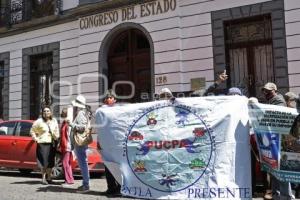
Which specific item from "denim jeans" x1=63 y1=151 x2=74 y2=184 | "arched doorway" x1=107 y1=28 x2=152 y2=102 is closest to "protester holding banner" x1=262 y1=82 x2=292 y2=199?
"denim jeans" x1=63 y1=151 x2=74 y2=184

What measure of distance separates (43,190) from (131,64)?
349 inches

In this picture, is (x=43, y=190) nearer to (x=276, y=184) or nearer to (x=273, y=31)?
(x=276, y=184)

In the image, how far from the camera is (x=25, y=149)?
1325 centimetres

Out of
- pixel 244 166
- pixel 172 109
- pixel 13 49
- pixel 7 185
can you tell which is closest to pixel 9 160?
pixel 7 185

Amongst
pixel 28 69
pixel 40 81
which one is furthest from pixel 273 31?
pixel 28 69

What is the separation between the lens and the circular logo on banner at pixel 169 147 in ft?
26.5

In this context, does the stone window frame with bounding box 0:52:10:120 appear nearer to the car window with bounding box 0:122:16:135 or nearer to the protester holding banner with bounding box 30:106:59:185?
the car window with bounding box 0:122:16:135

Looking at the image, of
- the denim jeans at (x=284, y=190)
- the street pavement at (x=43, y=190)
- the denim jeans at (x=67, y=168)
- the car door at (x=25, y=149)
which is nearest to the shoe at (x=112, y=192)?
the street pavement at (x=43, y=190)

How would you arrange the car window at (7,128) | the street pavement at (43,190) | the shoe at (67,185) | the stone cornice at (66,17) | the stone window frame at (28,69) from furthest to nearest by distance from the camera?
the stone window frame at (28,69) → the stone cornice at (66,17) → the car window at (7,128) → the shoe at (67,185) → the street pavement at (43,190)

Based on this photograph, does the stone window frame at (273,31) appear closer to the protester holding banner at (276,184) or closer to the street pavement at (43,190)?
the street pavement at (43,190)

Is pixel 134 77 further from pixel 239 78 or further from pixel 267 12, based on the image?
pixel 267 12

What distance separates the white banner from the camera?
7.80m

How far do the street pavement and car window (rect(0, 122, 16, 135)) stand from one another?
148cm

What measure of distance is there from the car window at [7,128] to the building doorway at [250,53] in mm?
6908
